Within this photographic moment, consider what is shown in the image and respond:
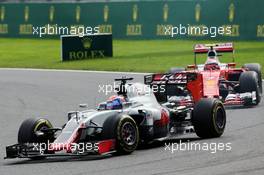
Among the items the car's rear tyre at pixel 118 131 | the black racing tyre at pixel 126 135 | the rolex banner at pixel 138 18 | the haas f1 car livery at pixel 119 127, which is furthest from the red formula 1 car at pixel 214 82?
the rolex banner at pixel 138 18

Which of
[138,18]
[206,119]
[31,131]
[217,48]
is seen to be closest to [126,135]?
[31,131]

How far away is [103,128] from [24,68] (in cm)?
1995

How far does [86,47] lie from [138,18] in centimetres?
602

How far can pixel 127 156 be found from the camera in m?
12.4

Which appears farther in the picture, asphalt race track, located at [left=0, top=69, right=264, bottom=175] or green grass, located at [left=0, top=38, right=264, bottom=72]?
green grass, located at [left=0, top=38, right=264, bottom=72]

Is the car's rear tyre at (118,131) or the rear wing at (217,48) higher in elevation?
the rear wing at (217,48)

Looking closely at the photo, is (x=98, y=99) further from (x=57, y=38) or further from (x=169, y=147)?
(x=57, y=38)

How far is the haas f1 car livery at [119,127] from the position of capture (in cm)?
1226

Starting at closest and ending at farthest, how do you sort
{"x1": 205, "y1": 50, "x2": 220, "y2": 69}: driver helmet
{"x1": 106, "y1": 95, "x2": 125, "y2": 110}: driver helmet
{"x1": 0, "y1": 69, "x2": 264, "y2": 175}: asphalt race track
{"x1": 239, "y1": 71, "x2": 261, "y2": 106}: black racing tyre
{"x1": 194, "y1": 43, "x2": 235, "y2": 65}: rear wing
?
{"x1": 0, "y1": 69, "x2": 264, "y2": 175}: asphalt race track < {"x1": 106, "y1": 95, "x2": 125, "y2": 110}: driver helmet < {"x1": 239, "y1": 71, "x2": 261, "y2": 106}: black racing tyre < {"x1": 205, "y1": 50, "x2": 220, "y2": 69}: driver helmet < {"x1": 194, "y1": 43, "x2": 235, "y2": 65}: rear wing

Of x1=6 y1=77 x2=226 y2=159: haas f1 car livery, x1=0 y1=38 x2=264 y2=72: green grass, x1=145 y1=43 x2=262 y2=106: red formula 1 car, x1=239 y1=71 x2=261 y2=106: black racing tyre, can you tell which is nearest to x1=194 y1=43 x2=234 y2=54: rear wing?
x1=145 y1=43 x2=262 y2=106: red formula 1 car

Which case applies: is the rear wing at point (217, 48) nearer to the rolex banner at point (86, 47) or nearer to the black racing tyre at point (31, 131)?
the black racing tyre at point (31, 131)

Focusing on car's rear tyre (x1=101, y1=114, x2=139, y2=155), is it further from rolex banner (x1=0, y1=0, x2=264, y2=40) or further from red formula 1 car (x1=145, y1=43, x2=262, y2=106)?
rolex banner (x1=0, y1=0, x2=264, y2=40)

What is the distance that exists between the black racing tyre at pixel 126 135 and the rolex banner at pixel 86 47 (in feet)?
68.2

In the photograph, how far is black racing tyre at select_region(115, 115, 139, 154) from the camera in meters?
12.3
